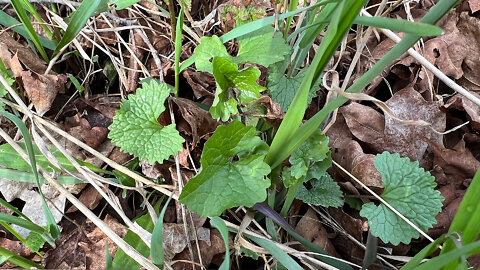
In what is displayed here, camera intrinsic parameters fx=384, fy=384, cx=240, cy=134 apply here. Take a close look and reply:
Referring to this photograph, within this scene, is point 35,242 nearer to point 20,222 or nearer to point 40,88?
point 20,222

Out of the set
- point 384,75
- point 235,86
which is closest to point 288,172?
point 235,86

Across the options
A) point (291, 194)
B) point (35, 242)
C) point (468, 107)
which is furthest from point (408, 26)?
point (35, 242)

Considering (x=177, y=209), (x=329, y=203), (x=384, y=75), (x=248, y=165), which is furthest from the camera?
(x=384, y=75)

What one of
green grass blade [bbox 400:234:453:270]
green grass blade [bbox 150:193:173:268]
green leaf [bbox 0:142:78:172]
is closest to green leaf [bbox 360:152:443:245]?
green grass blade [bbox 400:234:453:270]

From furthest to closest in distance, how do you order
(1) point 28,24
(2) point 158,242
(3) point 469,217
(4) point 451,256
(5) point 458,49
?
(5) point 458,49 → (1) point 28,24 → (2) point 158,242 → (3) point 469,217 → (4) point 451,256

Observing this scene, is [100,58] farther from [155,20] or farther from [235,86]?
[235,86]

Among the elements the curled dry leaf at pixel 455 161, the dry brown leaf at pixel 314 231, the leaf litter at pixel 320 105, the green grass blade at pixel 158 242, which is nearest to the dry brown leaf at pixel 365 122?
the leaf litter at pixel 320 105
